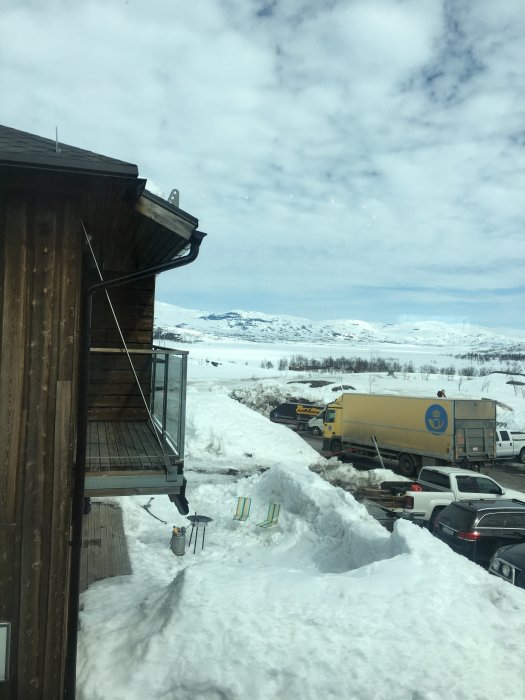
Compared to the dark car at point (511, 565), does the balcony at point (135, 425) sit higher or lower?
higher

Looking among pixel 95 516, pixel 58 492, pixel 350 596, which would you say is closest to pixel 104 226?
pixel 58 492

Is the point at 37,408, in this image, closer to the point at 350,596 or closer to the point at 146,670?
the point at 146,670

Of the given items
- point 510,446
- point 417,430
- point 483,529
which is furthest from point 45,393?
point 510,446

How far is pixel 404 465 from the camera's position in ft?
71.9

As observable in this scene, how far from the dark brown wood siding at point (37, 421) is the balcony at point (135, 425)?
79 centimetres

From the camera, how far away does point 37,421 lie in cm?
475

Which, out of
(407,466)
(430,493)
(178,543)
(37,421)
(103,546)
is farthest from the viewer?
(407,466)

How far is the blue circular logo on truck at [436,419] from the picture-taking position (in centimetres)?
2031

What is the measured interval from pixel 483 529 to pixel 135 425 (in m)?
6.64

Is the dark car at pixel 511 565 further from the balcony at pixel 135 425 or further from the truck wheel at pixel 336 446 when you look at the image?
the truck wheel at pixel 336 446

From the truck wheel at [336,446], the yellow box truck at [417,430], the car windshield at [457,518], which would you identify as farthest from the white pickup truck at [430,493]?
the truck wheel at [336,446]

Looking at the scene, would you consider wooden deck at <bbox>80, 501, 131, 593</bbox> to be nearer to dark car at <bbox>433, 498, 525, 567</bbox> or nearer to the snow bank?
the snow bank

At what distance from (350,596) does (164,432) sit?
2.82 meters

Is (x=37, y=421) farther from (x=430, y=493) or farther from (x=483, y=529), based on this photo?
(x=430, y=493)
